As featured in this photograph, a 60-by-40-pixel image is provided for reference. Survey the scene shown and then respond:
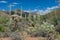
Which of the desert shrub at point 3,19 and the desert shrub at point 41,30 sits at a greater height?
the desert shrub at point 3,19

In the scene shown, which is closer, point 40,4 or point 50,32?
point 50,32

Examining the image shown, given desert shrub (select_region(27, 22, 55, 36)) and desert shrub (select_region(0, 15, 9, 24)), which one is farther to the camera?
desert shrub (select_region(0, 15, 9, 24))

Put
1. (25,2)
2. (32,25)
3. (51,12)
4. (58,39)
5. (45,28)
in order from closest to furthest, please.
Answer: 1. (58,39)
2. (45,28)
3. (32,25)
4. (25,2)
5. (51,12)

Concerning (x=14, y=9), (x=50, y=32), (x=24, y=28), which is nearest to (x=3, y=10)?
(x=14, y=9)

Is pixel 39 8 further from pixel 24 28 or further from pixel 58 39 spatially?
pixel 58 39

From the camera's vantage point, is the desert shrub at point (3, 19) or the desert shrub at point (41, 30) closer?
the desert shrub at point (41, 30)

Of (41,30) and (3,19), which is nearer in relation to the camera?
(41,30)

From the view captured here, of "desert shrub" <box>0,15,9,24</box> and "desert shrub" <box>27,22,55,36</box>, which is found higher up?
"desert shrub" <box>0,15,9,24</box>

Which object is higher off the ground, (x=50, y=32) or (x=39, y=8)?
(x=39, y=8)

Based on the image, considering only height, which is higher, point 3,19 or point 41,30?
point 3,19

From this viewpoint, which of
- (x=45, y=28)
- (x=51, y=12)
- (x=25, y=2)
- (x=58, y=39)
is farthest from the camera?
(x=51, y=12)

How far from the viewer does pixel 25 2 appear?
1405 centimetres

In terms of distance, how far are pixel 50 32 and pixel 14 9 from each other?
3514 millimetres

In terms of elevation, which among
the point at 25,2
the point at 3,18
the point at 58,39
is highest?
the point at 25,2
